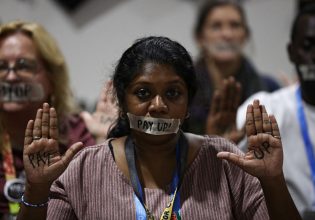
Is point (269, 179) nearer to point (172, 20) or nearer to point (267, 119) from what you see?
point (267, 119)

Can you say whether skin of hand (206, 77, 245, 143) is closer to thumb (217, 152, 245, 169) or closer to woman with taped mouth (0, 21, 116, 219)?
Answer: woman with taped mouth (0, 21, 116, 219)

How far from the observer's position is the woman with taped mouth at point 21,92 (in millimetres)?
2459

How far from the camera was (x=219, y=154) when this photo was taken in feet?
6.15

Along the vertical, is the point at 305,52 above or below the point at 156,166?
above

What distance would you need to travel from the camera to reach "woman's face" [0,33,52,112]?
8.33 feet

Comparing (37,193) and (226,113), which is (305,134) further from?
(37,193)

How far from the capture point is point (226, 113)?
287cm

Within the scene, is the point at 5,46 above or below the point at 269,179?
above

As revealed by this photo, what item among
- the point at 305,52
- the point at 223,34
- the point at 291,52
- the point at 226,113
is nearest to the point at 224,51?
the point at 223,34

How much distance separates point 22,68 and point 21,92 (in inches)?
4.5

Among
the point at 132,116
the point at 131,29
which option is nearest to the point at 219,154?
the point at 132,116

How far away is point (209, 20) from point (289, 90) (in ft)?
3.76

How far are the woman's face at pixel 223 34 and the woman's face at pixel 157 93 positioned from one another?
6.54 feet

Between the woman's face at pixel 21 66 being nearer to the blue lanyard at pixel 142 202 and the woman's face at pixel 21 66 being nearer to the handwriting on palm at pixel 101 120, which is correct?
the handwriting on palm at pixel 101 120
